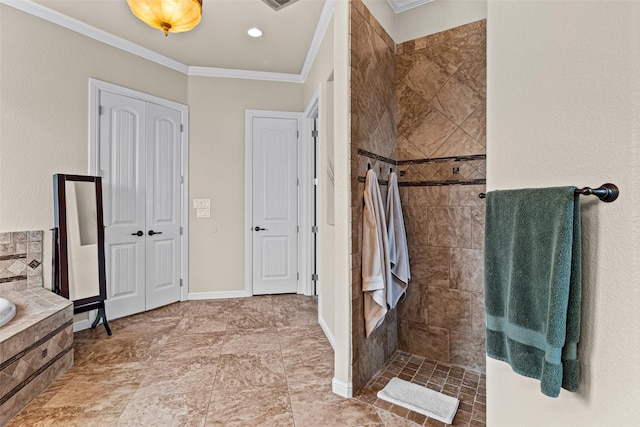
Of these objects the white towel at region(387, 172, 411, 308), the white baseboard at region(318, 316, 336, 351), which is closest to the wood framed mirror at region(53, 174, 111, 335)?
the white baseboard at region(318, 316, 336, 351)

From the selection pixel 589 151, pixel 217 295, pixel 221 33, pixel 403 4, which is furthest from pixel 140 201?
pixel 589 151

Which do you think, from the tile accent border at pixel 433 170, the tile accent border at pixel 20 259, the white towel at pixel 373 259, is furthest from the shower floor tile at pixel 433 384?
the tile accent border at pixel 20 259

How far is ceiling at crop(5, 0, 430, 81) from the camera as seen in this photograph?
2.62 m

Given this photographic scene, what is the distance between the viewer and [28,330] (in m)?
1.87

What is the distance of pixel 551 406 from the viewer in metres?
0.90

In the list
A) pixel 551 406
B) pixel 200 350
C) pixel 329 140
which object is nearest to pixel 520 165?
pixel 551 406

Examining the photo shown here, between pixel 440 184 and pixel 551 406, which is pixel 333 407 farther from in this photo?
pixel 440 184

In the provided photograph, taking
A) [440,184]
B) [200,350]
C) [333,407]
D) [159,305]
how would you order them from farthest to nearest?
[159,305]
[200,350]
[440,184]
[333,407]

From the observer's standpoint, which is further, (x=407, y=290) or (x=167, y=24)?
(x=407, y=290)

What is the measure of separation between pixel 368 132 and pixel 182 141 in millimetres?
2593

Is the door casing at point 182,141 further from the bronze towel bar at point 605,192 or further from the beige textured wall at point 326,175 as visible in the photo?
the bronze towel bar at point 605,192

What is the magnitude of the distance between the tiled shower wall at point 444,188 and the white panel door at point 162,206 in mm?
2629

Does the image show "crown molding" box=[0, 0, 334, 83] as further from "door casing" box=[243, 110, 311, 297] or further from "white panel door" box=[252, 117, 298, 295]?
"white panel door" box=[252, 117, 298, 295]

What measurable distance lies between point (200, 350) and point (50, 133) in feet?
7.54
